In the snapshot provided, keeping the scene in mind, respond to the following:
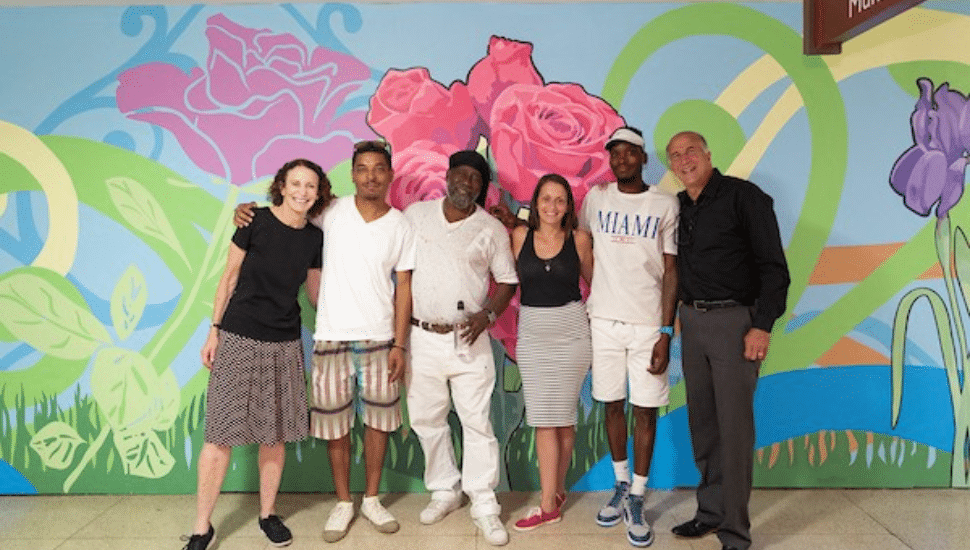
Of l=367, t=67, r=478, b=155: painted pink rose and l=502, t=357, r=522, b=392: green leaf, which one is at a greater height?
l=367, t=67, r=478, b=155: painted pink rose

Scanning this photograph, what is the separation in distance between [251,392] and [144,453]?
3.46 feet

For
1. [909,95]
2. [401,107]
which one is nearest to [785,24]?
[909,95]

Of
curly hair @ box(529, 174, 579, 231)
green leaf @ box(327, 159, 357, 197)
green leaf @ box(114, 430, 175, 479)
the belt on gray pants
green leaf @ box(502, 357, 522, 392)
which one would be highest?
green leaf @ box(327, 159, 357, 197)

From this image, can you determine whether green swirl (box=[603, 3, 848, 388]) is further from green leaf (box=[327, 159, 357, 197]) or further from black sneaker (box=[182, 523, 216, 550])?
black sneaker (box=[182, 523, 216, 550])

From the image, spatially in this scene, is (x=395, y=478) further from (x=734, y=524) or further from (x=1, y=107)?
(x=1, y=107)

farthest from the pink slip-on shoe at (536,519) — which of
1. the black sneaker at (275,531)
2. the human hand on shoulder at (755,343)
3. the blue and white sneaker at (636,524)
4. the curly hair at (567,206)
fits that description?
the curly hair at (567,206)

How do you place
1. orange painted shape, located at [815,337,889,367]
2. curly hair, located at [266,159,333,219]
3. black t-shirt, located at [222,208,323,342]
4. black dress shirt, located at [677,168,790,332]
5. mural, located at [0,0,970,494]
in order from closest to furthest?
black dress shirt, located at [677,168,790,332]
black t-shirt, located at [222,208,323,342]
curly hair, located at [266,159,333,219]
mural, located at [0,0,970,494]
orange painted shape, located at [815,337,889,367]

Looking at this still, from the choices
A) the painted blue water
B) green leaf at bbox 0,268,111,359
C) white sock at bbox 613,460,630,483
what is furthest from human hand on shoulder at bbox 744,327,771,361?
green leaf at bbox 0,268,111,359

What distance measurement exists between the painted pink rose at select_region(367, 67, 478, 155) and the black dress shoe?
1.98m

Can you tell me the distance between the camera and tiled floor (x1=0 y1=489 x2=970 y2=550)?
11.0ft

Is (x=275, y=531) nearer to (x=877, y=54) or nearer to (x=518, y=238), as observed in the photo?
(x=518, y=238)

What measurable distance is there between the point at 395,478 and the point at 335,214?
1.37m

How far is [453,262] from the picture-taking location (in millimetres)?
3451

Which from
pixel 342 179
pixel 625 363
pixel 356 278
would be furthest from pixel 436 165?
pixel 625 363
